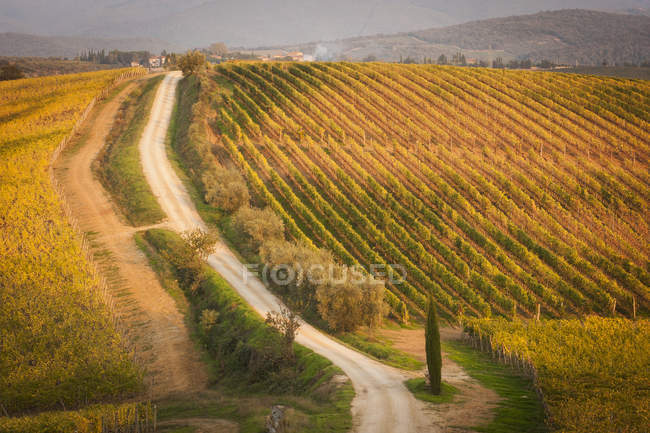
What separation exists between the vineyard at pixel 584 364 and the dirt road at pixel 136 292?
20313 millimetres

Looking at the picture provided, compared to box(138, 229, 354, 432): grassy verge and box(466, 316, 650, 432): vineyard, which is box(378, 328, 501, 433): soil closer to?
box(466, 316, 650, 432): vineyard

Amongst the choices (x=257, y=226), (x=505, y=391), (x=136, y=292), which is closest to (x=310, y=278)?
(x=257, y=226)

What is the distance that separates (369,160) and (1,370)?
50.1 meters

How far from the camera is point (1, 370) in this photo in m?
24.7

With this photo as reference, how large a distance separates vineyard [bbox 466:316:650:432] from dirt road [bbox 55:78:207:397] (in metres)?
20.3

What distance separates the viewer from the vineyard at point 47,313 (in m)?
24.5

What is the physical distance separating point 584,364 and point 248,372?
20266 mm

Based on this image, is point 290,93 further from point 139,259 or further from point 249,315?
point 249,315

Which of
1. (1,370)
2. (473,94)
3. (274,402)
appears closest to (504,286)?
(274,402)

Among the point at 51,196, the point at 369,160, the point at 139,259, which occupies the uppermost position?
the point at 369,160

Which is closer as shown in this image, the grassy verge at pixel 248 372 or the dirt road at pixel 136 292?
the grassy verge at pixel 248 372

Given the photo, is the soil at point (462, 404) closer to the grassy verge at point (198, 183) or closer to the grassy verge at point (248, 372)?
the grassy verge at point (198, 183)

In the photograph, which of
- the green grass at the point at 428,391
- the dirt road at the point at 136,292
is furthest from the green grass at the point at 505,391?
the dirt road at the point at 136,292

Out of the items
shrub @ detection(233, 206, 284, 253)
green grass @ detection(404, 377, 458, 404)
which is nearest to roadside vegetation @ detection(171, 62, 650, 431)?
shrub @ detection(233, 206, 284, 253)
